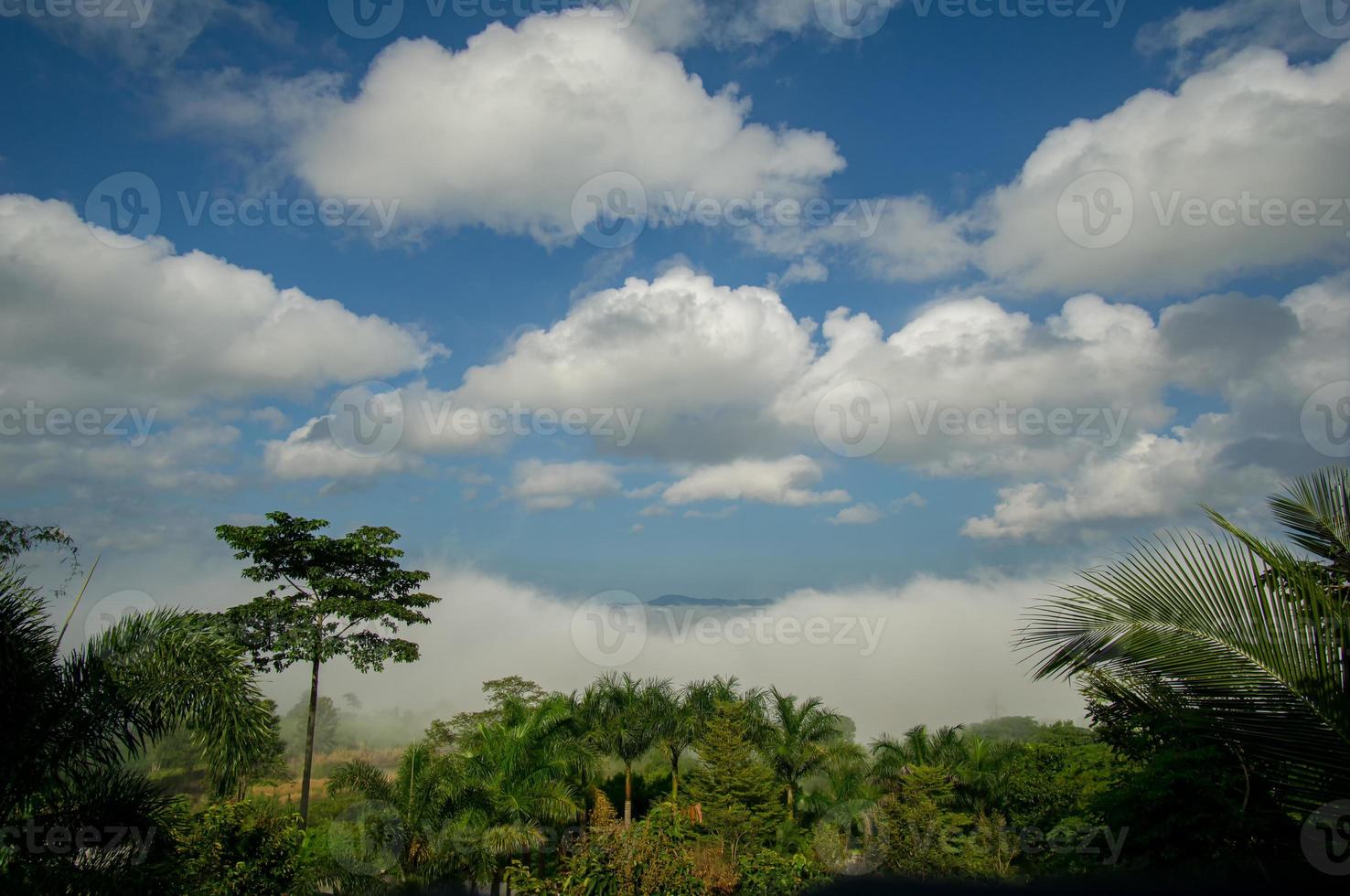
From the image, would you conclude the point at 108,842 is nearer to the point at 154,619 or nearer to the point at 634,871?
the point at 154,619

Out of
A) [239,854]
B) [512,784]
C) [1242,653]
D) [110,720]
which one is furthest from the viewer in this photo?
[512,784]

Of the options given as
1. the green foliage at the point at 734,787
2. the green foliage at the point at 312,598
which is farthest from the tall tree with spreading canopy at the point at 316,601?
the green foliage at the point at 734,787

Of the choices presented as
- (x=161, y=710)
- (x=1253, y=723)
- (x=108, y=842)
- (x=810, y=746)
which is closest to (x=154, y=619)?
(x=161, y=710)

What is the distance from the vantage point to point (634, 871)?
13219 millimetres

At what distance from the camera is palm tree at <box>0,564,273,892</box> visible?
9.73 meters

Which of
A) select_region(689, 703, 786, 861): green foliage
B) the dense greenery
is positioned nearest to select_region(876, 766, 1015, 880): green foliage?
the dense greenery

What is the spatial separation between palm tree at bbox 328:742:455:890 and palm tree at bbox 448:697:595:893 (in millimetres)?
634

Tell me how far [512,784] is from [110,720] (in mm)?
18208

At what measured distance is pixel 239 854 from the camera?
14047mm

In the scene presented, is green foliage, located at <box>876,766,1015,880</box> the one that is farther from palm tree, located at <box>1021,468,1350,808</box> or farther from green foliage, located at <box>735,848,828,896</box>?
palm tree, located at <box>1021,468,1350,808</box>

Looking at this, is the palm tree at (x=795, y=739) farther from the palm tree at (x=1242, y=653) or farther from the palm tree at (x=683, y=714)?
the palm tree at (x=1242, y=653)

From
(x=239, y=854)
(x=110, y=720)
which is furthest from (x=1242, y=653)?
(x=239, y=854)

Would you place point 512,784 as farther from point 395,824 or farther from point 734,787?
point 734,787

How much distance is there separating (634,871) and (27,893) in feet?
26.2
